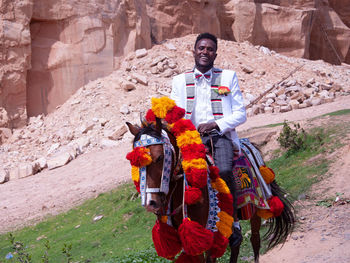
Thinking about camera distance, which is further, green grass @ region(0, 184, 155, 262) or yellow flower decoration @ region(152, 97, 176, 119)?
green grass @ region(0, 184, 155, 262)

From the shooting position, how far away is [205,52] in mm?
4109

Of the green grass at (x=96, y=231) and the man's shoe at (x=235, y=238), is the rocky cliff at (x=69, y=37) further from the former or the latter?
the man's shoe at (x=235, y=238)

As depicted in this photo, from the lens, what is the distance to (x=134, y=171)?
336 centimetres

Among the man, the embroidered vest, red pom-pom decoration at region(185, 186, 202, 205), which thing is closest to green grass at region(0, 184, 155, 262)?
the man

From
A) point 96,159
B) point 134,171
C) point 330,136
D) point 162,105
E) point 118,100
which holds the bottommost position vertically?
point 96,159

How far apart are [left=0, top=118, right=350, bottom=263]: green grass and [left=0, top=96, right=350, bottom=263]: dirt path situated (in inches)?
22.3

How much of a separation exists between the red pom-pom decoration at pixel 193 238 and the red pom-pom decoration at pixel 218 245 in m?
0.28

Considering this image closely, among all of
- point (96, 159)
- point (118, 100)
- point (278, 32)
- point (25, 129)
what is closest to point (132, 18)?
point (118, 100)

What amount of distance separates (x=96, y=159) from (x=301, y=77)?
13.7 metres

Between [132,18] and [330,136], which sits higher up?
[132,18]

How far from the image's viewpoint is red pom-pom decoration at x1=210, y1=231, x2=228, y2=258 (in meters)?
3.71

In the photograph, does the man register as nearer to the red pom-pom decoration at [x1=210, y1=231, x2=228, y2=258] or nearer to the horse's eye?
the red pom-pom decoration at [x1=210, y1=231, x2=228, y2=258]

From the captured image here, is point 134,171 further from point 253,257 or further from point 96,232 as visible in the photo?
point 96,232

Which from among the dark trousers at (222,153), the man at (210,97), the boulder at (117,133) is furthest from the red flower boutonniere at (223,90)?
the boulder at (117,133)
